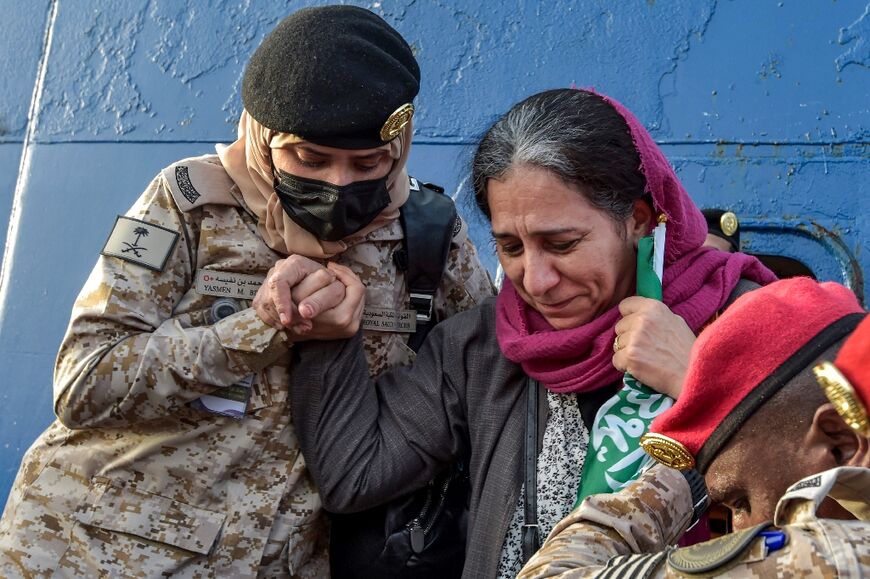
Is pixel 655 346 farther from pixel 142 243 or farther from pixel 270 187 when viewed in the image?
pixel 142 243

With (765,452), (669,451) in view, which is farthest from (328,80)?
(765,452)

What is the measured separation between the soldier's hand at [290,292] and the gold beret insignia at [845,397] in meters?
1.33

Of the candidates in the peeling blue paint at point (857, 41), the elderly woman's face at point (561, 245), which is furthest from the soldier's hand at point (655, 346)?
the peeling blue paint at point (857, 41)

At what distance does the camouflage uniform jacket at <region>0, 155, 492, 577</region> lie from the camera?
235 cm

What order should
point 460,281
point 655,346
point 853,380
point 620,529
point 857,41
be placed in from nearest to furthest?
point 853,380, point 620,529, point 655,346, point 460,281, point 857,41

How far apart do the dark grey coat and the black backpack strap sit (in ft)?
0.51

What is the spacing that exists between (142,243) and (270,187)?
34cm

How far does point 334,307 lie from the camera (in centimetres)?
241

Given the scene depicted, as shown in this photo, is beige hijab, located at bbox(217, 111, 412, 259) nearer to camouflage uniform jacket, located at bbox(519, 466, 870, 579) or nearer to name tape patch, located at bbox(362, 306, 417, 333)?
name tape patch, located at bbox(362, 306, 417, 333)

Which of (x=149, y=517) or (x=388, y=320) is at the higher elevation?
(x=388, y=320)

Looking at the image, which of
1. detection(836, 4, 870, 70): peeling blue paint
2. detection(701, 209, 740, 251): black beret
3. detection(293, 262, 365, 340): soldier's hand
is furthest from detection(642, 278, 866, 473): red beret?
detection(836, 4, 870, 70): peeling blue paint

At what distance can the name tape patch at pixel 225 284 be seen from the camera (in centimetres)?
246

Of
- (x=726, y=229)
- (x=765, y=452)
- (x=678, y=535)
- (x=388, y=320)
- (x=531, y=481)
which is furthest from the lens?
(x=726, y=229)

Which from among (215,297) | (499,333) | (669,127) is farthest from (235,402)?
(669,127)
